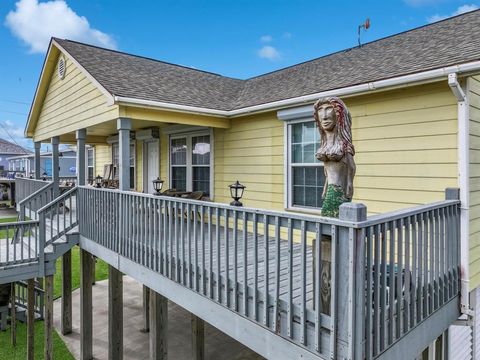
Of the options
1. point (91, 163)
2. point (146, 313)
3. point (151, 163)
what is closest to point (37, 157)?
point (91, 163)

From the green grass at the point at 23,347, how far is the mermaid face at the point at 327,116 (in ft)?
26.5

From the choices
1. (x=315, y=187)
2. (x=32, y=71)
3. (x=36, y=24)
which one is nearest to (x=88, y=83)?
(x=315, y=187)

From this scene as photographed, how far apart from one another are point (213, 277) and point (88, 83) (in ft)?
18.0

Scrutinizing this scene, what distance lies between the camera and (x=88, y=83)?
732cm

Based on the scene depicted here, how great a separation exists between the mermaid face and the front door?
7.45 m

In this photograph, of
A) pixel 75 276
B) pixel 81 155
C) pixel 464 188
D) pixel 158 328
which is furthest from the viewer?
pixel 75 276

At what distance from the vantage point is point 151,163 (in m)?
10.3

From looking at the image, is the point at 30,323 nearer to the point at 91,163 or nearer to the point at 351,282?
the point at 351,282

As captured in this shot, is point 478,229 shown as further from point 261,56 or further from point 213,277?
point 261,56

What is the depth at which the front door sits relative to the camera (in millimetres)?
9992

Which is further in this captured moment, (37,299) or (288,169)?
(37,299)

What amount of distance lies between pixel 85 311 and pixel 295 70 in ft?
23.9

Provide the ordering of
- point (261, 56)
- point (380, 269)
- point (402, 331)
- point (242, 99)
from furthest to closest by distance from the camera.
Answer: point (261, 56) < point (242, 99) < point (402, 331) < point (380, 269)

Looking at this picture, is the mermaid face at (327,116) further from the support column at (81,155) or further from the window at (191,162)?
the support column at (81,155)
